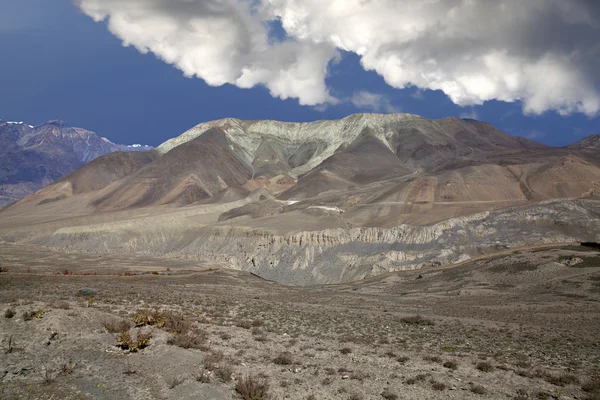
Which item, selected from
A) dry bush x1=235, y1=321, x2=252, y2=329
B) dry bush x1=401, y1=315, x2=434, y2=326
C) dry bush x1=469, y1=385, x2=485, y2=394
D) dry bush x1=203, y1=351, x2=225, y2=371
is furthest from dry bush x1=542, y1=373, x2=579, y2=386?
dry bush x1=235, y1=321, x2=252, y2=329

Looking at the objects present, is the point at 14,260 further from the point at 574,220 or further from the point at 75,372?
the point at 574,220

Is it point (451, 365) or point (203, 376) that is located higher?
point (203, 376)

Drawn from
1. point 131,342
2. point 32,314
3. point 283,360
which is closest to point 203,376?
point 283,360

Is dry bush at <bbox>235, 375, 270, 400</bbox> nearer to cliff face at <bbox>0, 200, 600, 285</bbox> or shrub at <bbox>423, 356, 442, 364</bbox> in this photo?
shrub at <bbox>423, 356, 442, 364</bbox>

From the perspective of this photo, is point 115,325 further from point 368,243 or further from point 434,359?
point 368,243

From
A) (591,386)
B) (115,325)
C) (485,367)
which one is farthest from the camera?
(115,325)

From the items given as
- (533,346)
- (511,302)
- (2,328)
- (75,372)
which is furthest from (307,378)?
(511,302)

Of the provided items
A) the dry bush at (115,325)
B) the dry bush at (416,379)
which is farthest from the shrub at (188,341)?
the dry bush at (416,379)
